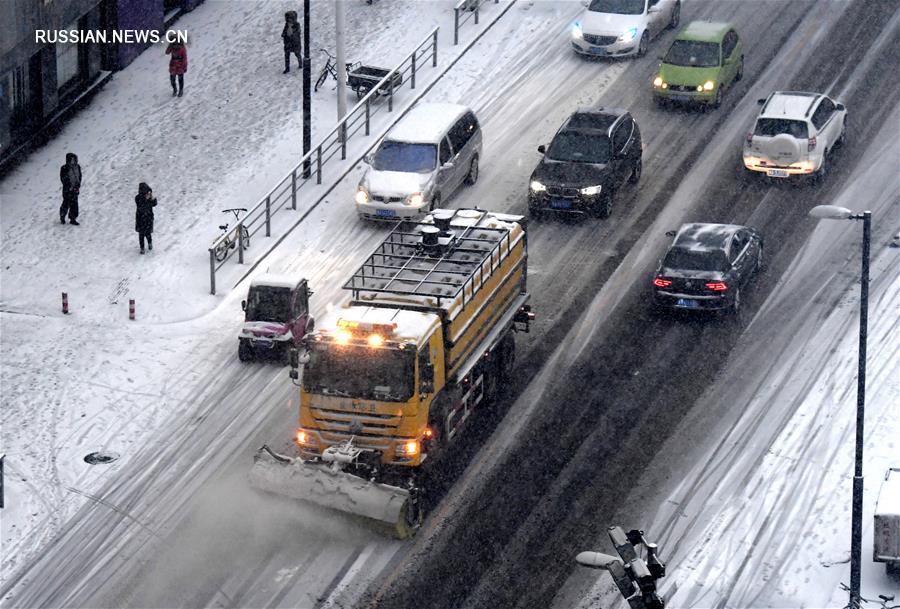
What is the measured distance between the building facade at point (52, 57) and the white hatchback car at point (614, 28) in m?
11.6

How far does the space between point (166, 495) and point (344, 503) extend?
3.72 meters

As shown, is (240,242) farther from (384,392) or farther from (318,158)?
(384,392)

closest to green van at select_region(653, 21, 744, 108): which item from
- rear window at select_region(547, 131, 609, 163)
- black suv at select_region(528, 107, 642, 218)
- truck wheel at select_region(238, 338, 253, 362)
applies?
black suv at select_region(528, 107, 642, 218)

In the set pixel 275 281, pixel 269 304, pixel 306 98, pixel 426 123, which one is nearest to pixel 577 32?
pixel 426 123

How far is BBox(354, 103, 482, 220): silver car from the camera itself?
38594 mm

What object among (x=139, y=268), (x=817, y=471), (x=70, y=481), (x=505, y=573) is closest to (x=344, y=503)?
(x=505, y=573)

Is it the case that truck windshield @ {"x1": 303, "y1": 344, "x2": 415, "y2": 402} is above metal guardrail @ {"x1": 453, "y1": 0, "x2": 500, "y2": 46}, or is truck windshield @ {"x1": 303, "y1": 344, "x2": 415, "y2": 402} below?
above

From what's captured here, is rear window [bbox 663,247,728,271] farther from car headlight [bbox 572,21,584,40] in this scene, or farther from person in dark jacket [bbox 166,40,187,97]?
person in dark jacket [bbox 166,40,187,97]

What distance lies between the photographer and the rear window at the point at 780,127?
4025 cm

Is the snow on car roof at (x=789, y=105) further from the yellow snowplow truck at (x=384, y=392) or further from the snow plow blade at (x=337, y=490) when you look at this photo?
the snow plow blade at (x=337, y=490)

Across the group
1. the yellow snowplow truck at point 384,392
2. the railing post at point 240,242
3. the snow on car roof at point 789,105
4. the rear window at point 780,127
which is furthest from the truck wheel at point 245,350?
the snow on car roof at point 789,105

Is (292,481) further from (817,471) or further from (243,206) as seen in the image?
(243,206)

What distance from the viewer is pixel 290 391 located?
109 ft

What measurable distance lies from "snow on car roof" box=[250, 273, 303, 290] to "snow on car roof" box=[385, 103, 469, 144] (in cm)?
627
